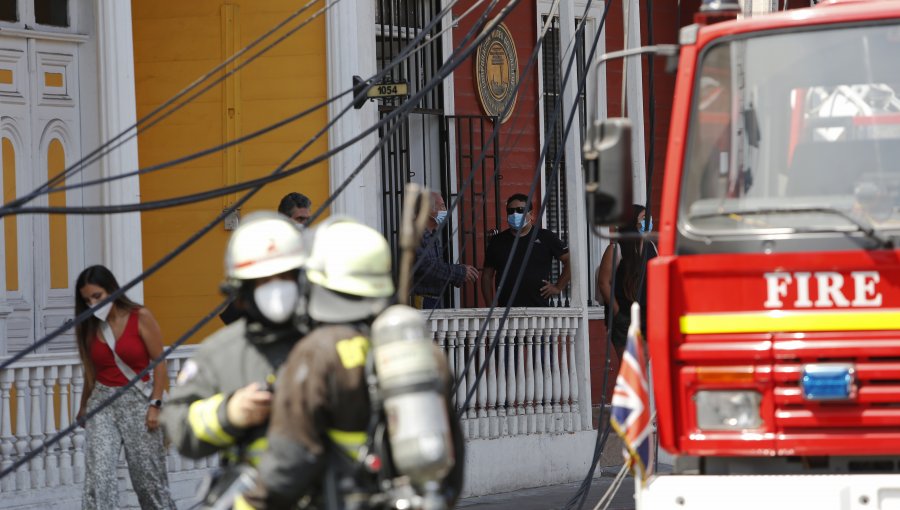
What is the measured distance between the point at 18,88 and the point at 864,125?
6.21 m

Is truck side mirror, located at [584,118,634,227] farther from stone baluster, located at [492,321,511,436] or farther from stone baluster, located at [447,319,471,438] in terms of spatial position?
stone baluster, located at [492,321,511,436]

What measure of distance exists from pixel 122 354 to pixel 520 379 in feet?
15.0

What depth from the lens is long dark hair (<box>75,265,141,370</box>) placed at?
31.4 ft

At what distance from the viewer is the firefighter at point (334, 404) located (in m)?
5.38

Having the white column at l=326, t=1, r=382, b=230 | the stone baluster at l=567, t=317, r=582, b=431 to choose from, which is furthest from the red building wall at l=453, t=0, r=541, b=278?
the white column at l=326, t=1, r=382, b=230

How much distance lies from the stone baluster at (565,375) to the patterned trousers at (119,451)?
4859 mm

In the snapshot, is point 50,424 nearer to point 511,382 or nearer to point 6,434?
point 6,434

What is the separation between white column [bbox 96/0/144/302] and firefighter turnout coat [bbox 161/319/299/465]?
5368 mm

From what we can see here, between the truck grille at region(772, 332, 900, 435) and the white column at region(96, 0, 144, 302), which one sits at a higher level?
the white column at region(96, 0, 144, 302)

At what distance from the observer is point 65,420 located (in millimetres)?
10453

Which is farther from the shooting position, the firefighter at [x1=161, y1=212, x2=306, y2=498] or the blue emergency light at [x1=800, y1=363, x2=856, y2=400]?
the blue emergency light at [x1=800, y1=363, x2=856, y2=400]

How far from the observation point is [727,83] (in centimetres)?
773

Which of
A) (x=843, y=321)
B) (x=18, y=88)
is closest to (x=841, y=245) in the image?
(x=843, y=321)

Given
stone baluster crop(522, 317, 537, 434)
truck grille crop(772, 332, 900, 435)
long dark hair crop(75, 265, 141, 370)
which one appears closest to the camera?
truck grille crop(772, 332, 900, 435)
